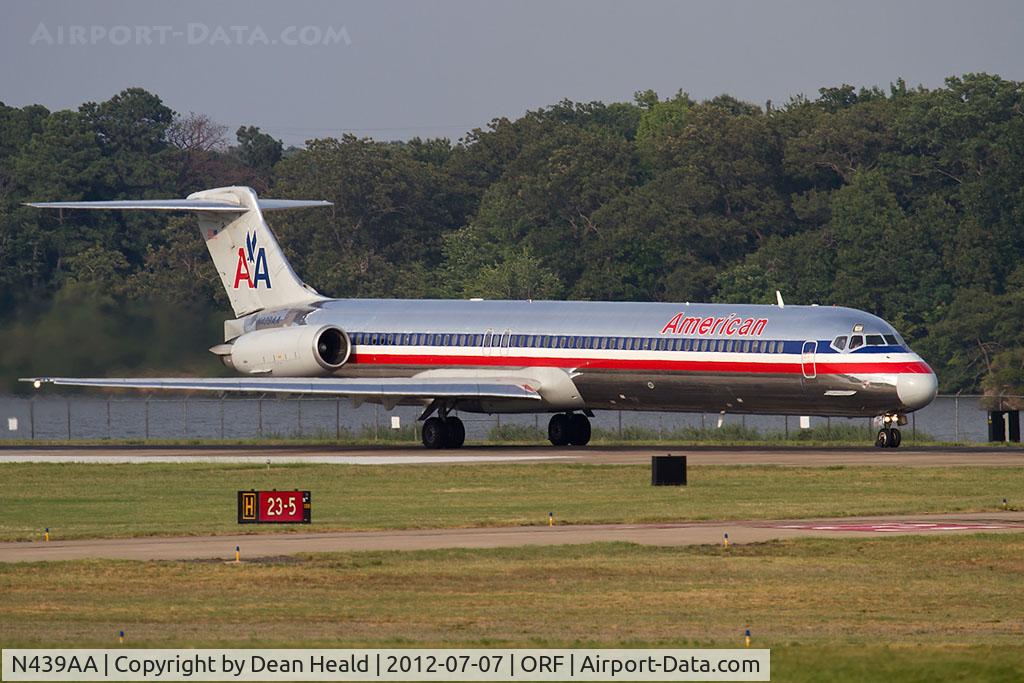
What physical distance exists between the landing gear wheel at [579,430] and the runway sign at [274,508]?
2474cm

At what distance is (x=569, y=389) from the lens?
167 feet

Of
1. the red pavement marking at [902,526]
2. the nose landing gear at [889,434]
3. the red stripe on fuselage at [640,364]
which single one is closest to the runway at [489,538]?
the red pavement marking at [902,526]

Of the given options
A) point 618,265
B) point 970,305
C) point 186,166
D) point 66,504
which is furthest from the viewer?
point 186,166

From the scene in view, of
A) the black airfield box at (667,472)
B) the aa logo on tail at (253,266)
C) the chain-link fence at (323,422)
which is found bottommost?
the black airfield box at (667,472)

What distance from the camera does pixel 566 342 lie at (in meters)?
50.9

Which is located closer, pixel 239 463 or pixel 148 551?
pixel 148 551

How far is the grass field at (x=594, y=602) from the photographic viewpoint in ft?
61.3

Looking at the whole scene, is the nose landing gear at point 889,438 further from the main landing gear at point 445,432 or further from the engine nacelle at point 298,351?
the engine nacelle at point 298,351

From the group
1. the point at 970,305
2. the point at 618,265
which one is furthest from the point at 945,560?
the point at 618,265

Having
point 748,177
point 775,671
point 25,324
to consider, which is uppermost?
point 748,177

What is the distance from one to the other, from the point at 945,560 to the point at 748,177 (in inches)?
3426

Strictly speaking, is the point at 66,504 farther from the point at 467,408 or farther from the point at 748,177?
the point at 748,177

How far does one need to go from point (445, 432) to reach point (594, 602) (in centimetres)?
3120

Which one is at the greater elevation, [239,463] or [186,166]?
[186,166]
